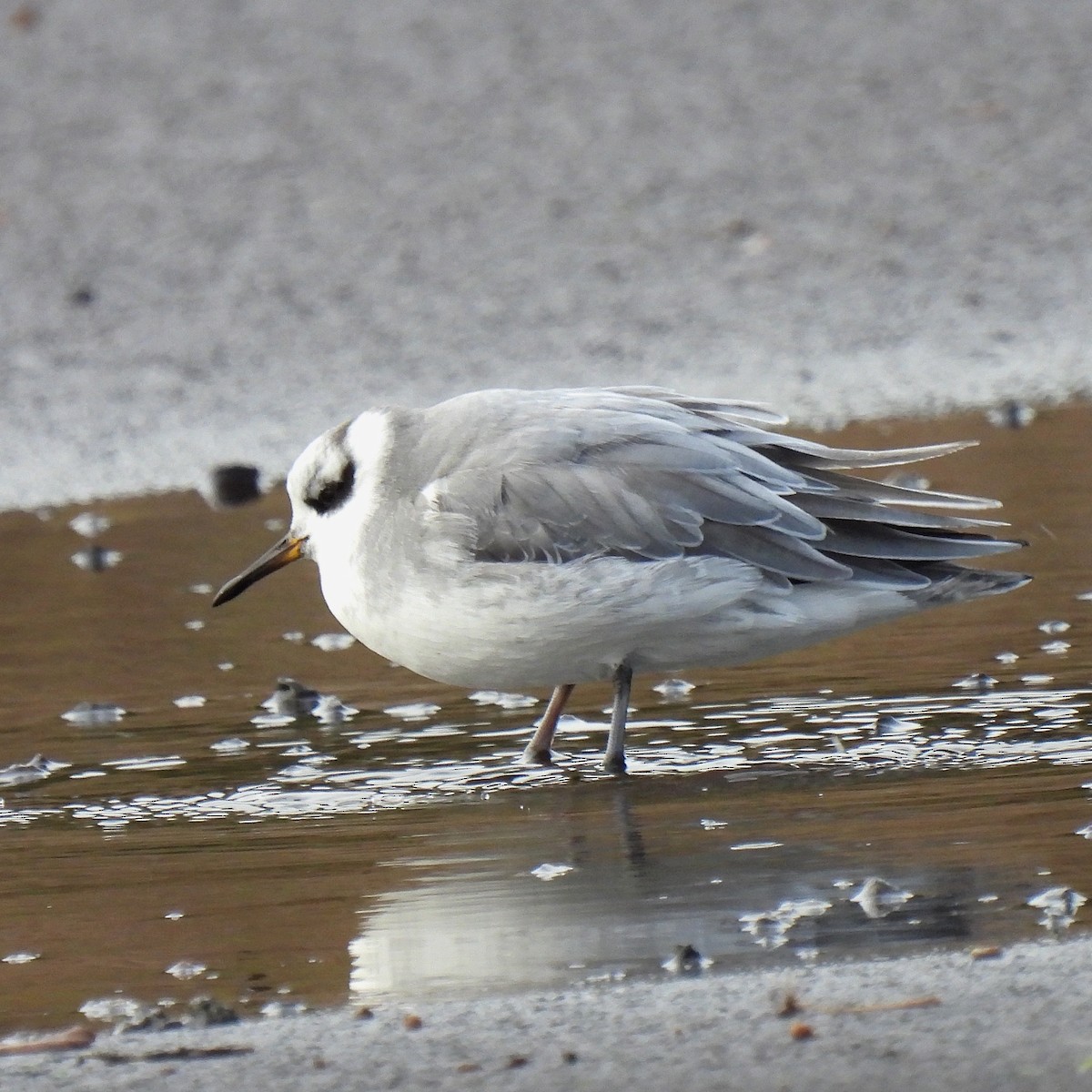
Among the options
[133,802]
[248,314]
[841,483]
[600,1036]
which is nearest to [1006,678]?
[841,483]

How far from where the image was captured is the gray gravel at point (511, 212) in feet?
31.0

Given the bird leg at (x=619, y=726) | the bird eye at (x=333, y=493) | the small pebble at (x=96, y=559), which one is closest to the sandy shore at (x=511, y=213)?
the small pebble at (x=96, y=559)

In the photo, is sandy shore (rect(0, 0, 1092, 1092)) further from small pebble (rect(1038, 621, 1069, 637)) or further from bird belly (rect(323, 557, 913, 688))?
bird belly (rect(323, 557, 913, 688))

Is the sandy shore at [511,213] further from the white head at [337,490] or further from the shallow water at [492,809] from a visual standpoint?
the white head at [337,490]

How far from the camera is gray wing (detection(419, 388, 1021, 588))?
5371 millimetres

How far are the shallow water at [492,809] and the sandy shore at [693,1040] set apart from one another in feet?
0.52

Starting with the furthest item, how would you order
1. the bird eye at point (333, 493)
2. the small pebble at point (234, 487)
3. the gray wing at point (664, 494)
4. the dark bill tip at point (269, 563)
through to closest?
the small pebble at point (234, 487) → the dark bill tip at point (269, 563) → the bird eye at point (333, 493) → the gray wing at point (664, 494)

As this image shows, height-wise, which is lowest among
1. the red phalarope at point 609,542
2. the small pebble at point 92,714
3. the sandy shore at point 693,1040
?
the sandy shore at point 693,1040

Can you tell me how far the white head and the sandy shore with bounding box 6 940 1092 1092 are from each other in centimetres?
216

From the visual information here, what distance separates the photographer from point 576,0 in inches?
508

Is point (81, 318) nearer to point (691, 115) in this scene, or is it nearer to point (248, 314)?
point (248, 314)

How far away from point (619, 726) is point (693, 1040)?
6.55 ft

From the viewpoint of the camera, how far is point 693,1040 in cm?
336

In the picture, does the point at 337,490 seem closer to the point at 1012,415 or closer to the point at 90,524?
the point at 90,524
